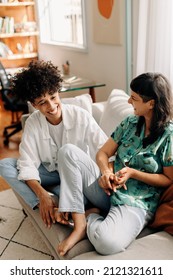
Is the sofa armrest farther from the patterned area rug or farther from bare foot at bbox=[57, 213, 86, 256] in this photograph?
bare foot at bbox=[57, 213, 86, 256]

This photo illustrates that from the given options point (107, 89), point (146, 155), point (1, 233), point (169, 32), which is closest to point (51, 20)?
point (107, 89)

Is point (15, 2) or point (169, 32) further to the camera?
point (15, 2)

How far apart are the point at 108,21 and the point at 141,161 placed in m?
1.96

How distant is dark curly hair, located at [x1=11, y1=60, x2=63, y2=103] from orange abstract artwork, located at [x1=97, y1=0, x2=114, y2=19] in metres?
1.47

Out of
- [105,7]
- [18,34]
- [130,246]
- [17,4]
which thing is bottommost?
[130,246]

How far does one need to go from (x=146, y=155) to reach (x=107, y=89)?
2.04m

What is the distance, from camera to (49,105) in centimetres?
167

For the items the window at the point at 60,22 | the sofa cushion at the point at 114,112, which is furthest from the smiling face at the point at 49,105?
the window at the point at 60,22

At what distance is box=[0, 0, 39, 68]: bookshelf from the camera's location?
15.1 feet

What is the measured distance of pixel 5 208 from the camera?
93.2 inches

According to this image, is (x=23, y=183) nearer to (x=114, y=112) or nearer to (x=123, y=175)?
(x=123, y=175)

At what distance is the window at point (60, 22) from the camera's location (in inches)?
161

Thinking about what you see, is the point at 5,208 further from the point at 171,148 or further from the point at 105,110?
the point at 171,148

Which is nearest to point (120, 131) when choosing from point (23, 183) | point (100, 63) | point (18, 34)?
point (23, 183)
